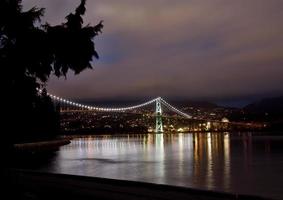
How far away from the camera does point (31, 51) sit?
32.6ft

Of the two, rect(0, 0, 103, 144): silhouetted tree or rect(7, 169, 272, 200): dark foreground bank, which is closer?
rect(0, 0, 103, 144): silhouetted tree

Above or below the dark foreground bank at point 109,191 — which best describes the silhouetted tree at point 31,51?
above

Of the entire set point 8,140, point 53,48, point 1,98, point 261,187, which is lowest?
point 261,187

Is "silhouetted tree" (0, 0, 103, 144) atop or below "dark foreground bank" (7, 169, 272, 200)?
atop

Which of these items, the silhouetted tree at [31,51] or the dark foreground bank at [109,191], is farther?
the dark foreground bank at [109,191]

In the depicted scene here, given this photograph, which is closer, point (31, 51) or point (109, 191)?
point (31, 51)

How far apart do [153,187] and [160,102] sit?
600ft

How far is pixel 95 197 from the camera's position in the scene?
50.4 feet

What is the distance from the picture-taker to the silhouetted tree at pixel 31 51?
375 inches

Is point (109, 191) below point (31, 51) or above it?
below

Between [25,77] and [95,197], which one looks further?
[95,197]

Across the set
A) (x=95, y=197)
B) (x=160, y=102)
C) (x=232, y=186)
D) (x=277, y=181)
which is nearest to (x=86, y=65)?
(x=95, y=197)

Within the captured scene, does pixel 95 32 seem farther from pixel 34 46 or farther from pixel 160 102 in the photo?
pixel 160 102

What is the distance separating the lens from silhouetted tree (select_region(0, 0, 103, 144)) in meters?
9.52
